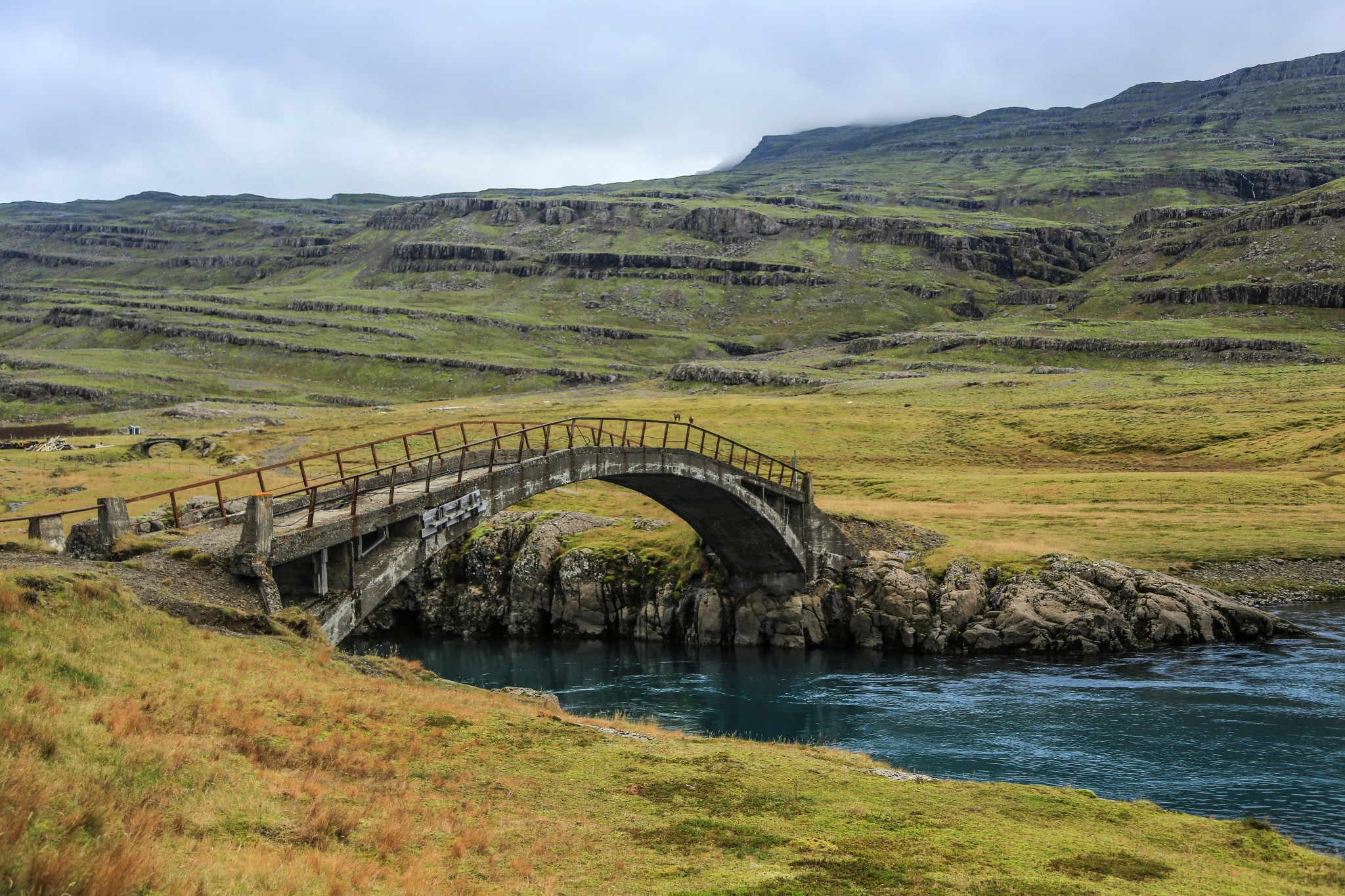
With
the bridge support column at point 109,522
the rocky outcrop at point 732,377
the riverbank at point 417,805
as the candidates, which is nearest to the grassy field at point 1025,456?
the rocky outcrop at point 732,377

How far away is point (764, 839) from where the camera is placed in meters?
17.3

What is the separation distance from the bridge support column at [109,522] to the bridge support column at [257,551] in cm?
322

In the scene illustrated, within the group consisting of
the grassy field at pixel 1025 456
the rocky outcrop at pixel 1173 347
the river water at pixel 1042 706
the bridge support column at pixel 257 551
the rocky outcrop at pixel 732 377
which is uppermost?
the rocky outcrop at pixel 1173 347

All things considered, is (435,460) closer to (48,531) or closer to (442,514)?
(442,514)

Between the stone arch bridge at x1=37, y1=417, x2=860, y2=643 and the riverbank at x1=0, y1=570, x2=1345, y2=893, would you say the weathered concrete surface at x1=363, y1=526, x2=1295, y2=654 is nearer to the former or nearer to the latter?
the stone arch bridge at x1=37, y1=417, x2=860, y2=643

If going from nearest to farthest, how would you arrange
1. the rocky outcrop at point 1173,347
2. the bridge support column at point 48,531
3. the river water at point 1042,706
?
the bridge support column at point 48,531
the river water at point 1042,706
the rocky outcrop at point 1173,347

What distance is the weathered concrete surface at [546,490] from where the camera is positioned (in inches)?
1160

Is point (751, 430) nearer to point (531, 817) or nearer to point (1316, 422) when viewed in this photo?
point (1316, 422)

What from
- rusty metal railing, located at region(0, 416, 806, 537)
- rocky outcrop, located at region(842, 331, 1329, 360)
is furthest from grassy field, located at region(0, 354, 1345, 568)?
rocky outcrop, located at region(842, 331, 1329, 360)

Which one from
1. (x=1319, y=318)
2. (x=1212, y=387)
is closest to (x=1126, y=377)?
(x=1212, y=387)

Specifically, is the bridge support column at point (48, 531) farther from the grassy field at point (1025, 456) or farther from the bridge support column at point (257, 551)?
the grassy field at point (1025, 456)

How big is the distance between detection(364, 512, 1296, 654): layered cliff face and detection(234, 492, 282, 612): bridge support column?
34.4 meters

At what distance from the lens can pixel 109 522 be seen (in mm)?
25422

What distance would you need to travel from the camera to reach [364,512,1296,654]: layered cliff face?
49031 mm
